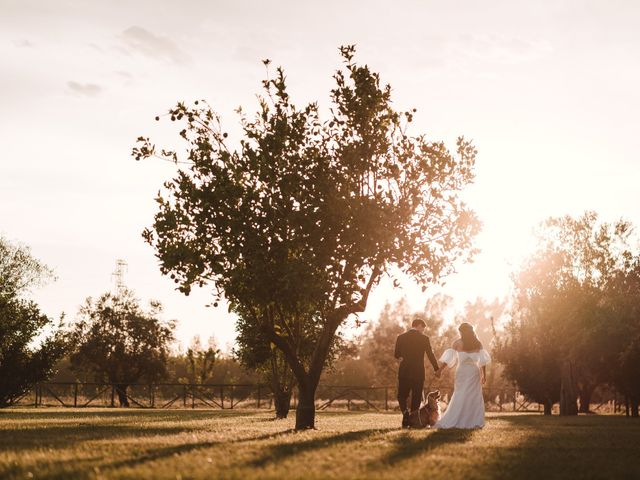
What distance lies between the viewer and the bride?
750 inches

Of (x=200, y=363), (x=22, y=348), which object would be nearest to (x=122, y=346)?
(x=200, y=363)

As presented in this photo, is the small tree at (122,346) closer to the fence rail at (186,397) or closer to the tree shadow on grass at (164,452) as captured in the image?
the fence rail at (186,397)

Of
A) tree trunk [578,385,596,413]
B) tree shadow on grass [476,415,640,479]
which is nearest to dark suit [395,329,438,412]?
tree shadow on grass [476,415,640,479]

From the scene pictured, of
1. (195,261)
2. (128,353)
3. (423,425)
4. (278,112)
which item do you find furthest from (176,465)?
(128,353)

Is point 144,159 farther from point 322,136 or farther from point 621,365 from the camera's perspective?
point 621,365

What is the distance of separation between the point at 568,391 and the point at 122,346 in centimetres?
3633

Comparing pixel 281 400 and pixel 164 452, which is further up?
pixel 164 452

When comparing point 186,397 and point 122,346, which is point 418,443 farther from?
point 122,346

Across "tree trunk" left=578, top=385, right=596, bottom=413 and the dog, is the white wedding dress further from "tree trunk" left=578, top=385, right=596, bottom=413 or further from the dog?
"tree trunk" left=578, top=385, right=596, bottom=413

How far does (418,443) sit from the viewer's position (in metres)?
12.8

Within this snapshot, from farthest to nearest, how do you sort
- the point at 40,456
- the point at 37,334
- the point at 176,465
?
the point at 37,334 → the point at 40,456 → the point at 176,465

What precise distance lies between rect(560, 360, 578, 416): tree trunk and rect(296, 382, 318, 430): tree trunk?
29316 mm

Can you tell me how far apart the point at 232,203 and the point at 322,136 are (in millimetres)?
3040

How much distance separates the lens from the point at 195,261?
1831cm
